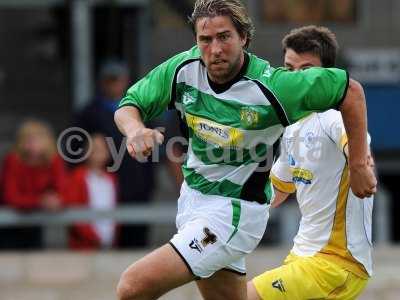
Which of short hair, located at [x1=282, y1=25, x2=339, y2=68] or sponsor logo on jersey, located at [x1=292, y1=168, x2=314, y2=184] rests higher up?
short hair, located at [x1=282, y1=25, x2=339, y2=68]

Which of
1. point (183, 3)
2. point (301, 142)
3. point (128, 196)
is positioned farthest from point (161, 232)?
point (301, 142)

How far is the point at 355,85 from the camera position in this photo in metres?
5.82

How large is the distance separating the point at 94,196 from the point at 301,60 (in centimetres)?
422

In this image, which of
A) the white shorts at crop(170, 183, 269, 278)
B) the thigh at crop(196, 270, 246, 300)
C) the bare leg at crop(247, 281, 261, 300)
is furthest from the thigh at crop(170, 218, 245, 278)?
the bare leg at crop(247, 281, 261, 300)

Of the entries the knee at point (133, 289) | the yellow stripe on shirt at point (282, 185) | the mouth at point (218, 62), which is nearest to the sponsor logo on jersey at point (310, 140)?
the yellow stripe on shirt at point (282, 185)

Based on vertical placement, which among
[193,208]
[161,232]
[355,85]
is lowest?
[161,232]

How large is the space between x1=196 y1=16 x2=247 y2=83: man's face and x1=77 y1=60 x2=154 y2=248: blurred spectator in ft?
13.7

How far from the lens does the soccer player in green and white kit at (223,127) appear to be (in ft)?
18.9

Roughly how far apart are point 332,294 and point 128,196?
4346mm

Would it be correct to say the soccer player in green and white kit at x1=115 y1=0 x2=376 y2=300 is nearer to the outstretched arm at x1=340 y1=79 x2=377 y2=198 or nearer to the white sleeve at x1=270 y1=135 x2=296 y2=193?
the outstretched arm at x1=340 y1=79 x2=377 y2=198

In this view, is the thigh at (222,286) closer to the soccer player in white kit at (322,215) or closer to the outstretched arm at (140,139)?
the soccer player in white kit at (322,215)

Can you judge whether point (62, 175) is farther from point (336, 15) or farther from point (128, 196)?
point (336, 15)

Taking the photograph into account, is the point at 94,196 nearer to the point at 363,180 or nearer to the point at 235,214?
the point at 235,214

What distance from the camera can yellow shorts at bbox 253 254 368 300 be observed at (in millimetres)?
6395
